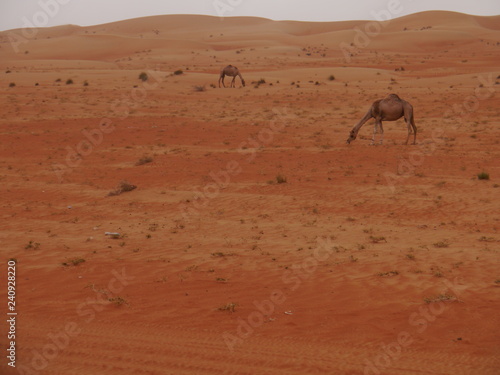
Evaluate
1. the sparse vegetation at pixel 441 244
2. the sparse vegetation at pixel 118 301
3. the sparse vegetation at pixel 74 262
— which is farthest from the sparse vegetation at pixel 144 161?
the sparse vegetation at pixel 441 244

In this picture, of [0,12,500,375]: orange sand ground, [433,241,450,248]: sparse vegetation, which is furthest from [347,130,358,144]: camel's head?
[433,241,450,248]: sparse vegetation

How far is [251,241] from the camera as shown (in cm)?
1179

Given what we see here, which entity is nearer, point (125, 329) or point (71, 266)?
point (125, 329)

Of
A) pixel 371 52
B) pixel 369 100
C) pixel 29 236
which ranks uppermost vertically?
pixel 371 52

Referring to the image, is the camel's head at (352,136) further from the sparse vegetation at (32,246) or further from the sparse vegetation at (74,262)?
the sparse vegetation at (74,262)

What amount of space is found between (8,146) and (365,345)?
20813mm

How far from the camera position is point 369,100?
3466 centimetres

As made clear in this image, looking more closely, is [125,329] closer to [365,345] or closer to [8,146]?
[365,345]

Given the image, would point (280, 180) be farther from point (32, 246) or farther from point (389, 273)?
point (32, 246)

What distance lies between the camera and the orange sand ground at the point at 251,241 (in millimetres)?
7219

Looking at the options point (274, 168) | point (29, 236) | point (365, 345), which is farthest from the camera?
point (274, 168)

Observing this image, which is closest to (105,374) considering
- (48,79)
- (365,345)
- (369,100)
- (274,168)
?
(365,345)

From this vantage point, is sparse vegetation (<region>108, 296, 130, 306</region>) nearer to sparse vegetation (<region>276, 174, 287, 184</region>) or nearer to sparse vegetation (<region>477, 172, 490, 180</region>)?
sparse vegetation (<region>276, 174, 287, 184</region>)

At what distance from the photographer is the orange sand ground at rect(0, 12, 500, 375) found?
722cm
